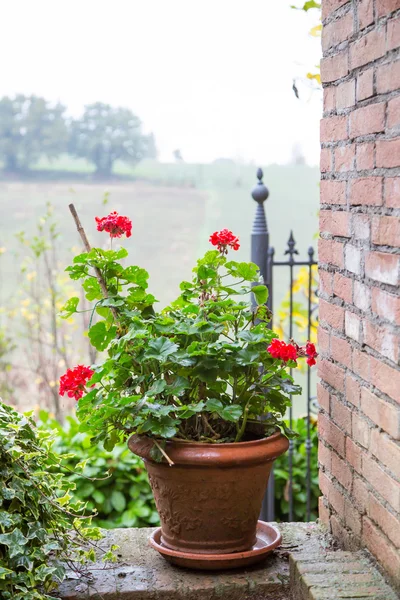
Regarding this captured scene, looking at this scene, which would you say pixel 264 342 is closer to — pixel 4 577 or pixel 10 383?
pixel 4 577

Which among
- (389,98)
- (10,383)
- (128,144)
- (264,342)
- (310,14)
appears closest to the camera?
(389,98)

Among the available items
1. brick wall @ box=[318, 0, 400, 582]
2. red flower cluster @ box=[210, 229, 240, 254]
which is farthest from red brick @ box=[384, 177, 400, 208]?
red flower cluster @ box=[210, 229, 240, 254]

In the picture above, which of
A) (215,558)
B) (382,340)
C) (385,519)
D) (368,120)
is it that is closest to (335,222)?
(368,120)

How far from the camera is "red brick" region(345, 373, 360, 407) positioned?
5.81ft

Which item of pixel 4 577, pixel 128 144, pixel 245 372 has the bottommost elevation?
pixel 4 577

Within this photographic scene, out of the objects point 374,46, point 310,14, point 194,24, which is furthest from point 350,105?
point 194,24

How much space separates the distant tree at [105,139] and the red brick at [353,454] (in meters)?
3.44

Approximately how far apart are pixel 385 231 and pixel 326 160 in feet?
1.52

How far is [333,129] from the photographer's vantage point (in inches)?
74.0

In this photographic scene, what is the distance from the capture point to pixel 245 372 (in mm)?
1976

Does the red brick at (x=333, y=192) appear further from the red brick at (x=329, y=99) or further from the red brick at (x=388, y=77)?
the red brick at (x=388, y=77)

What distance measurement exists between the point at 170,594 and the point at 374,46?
1.45 metres

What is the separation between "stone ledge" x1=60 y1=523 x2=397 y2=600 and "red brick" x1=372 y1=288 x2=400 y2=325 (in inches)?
23.9

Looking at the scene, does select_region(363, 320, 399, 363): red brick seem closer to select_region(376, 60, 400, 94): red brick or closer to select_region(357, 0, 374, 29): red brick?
select_region(376, 60, 400, 94): red brick
